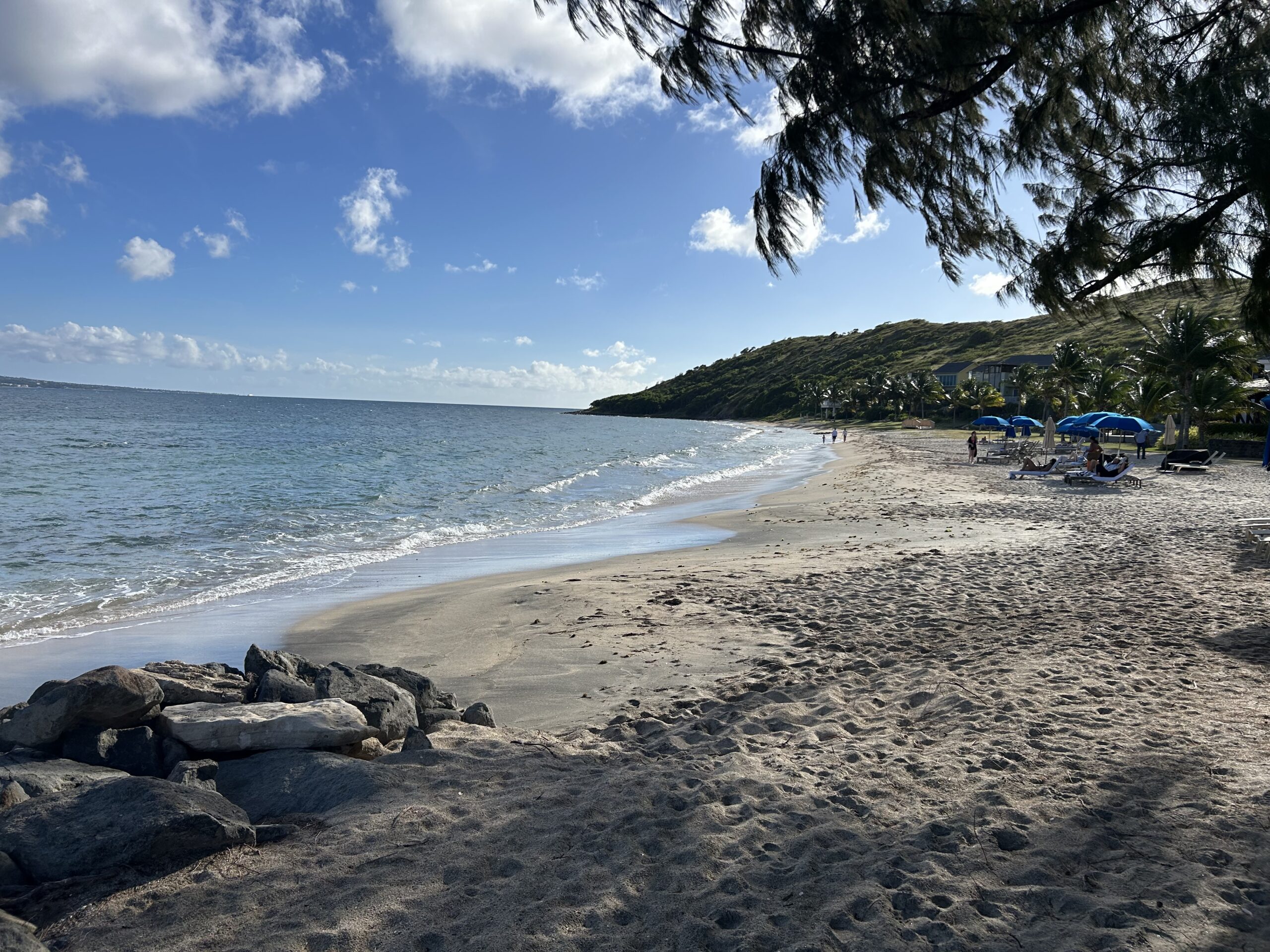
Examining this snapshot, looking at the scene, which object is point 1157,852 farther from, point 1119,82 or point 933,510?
point 933,510

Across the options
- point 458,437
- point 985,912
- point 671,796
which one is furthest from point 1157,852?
point 458,437

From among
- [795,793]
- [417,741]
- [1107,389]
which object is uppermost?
[1107,389]

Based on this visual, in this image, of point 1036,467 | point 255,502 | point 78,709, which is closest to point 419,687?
point 78,709

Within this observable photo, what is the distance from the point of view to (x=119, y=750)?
439cm

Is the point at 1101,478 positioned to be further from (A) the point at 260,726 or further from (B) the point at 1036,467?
(A) the point at 260,726

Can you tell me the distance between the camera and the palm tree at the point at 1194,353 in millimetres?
32156

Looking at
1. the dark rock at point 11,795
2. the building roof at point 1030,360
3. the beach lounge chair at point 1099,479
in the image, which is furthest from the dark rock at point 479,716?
the building roof at point 1030,360

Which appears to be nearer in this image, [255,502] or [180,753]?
[180,753]

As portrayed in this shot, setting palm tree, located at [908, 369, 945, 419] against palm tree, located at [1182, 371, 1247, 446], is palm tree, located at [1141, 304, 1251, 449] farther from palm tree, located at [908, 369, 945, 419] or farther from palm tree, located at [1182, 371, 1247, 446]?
palm tree, located at [908, 369, 945, 419]

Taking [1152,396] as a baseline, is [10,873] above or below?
below

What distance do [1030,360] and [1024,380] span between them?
79.0ft

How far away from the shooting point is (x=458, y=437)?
6669cm

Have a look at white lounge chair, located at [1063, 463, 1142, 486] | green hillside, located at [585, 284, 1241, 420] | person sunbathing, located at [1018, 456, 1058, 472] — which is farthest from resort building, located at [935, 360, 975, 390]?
white lounge chair, located at [1063, 463, 1142, 486]

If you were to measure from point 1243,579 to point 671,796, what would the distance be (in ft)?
28.2
